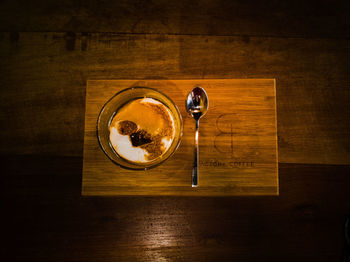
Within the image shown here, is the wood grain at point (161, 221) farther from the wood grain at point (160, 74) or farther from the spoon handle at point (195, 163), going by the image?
the spoon handle at point (195, 163)

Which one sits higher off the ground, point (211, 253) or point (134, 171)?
point (134, 171)

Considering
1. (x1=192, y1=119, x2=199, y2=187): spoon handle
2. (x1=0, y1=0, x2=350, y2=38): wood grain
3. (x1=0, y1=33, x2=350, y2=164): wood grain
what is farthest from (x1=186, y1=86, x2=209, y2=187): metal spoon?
(x1=0, y1=0, x2=350, y2=38): wood grain

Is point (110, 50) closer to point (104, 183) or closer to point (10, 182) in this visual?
point (104, 183)

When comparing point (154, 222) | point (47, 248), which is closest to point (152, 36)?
point (154, 222)

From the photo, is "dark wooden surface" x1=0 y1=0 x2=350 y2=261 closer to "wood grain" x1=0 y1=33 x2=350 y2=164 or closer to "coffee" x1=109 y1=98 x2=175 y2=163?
"wood grain" x1=0 y1=33 x2=350 y2=164

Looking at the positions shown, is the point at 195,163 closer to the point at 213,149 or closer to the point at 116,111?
the point at 213,149

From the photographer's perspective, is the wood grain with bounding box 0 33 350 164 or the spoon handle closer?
the spoon handle

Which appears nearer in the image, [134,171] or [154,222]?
[134,171]

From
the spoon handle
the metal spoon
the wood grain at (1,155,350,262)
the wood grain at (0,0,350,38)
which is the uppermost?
the wood grain at (0,0,350,38)
